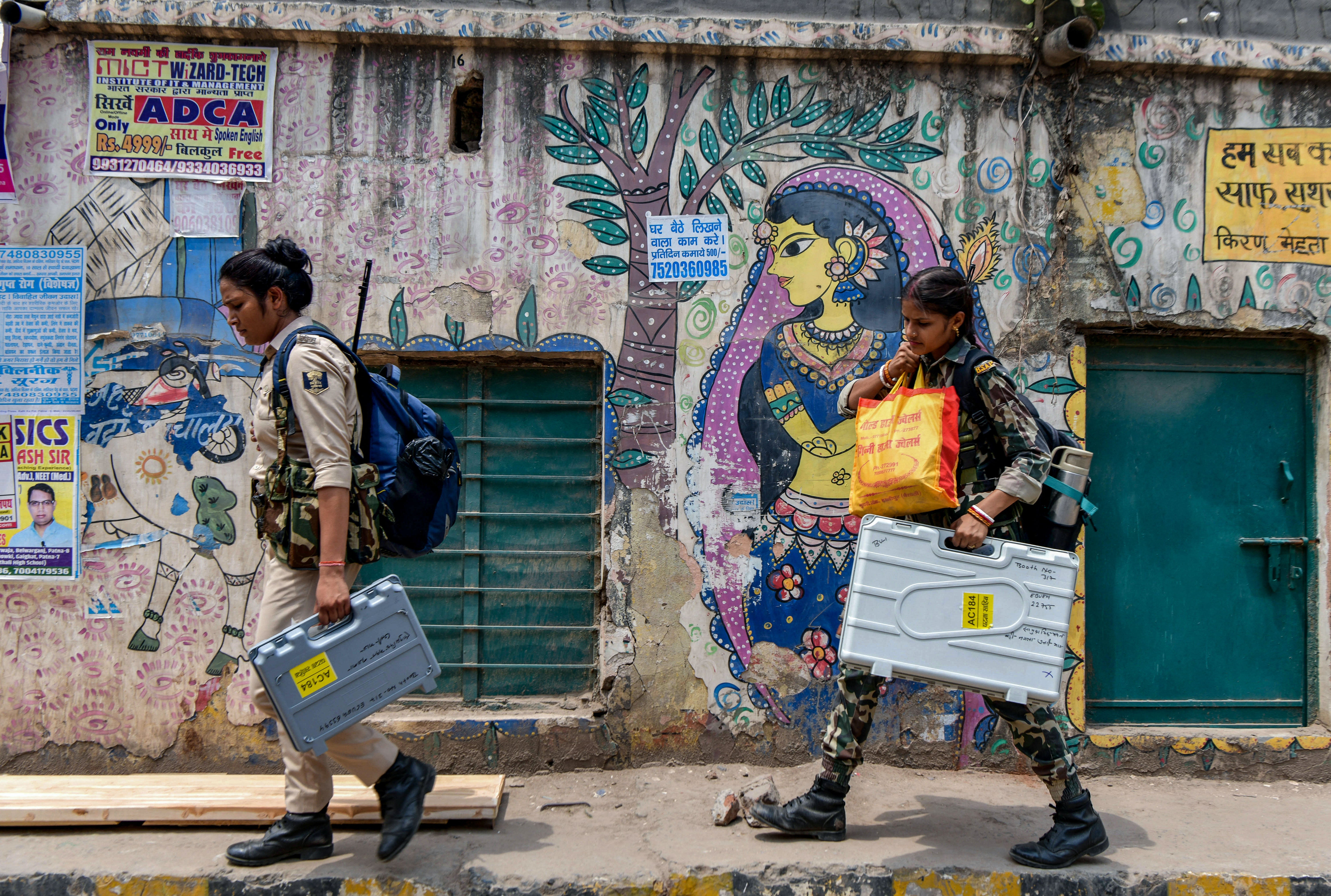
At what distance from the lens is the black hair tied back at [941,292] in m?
2.80

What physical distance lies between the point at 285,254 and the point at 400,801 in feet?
6.05

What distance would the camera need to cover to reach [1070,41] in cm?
388

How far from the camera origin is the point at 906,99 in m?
4.04

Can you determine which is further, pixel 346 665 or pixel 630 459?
pixel 630 459

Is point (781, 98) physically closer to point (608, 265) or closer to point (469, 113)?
point (608, 265)

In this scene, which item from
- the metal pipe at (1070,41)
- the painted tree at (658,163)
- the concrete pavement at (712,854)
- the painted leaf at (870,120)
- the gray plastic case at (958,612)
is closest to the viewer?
the gray plastic case at (958,612)

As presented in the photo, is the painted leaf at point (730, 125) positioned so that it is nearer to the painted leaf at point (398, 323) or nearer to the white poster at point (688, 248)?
the white poster at point (688, 248)

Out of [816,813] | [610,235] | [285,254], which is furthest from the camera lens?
[610,235]

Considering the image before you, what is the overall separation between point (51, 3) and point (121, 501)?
2.26 metres

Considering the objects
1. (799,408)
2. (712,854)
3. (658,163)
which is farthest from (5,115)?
(712,854)

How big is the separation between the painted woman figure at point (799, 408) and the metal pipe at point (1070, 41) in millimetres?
884

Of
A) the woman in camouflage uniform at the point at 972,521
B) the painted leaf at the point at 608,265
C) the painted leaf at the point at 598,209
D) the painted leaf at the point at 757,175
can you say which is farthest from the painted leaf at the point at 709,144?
the woman in camouflage uniform at the point at 972,521

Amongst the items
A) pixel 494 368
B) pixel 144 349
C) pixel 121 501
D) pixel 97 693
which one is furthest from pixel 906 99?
pixel 97 693

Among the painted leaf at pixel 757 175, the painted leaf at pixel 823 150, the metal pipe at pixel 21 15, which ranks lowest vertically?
the painted leaf at pixel 757 175
